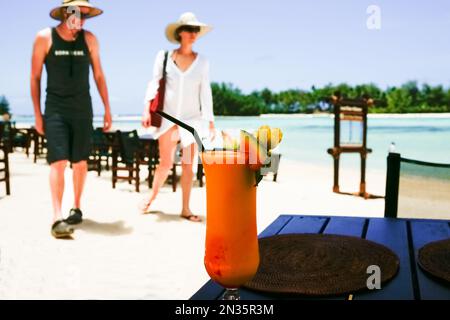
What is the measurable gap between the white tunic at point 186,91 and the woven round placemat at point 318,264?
282cm

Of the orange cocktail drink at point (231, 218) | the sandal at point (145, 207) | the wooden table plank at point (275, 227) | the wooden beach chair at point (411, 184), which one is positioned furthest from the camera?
the sandal at point (145, 207)

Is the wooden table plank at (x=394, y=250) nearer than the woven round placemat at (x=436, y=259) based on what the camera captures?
Yes

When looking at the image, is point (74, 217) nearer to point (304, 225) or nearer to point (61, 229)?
point (61, 229)

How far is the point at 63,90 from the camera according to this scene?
3850mm

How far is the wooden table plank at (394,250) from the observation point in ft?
3.23

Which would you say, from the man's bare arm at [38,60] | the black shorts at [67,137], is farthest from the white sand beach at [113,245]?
the man's bare arm at [38,60]

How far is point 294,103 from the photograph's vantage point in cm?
7812

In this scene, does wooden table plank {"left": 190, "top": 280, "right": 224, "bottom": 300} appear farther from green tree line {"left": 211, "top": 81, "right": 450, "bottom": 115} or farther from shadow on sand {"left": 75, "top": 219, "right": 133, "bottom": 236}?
green tree line {"left": 211, "top": 81, "right": 450, "bottom": 115}

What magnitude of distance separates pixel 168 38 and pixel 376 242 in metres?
3.26

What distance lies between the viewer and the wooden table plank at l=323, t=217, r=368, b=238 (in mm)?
1561

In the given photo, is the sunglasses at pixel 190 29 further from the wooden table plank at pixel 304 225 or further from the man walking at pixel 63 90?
the wooden table plank at pixel 304 225

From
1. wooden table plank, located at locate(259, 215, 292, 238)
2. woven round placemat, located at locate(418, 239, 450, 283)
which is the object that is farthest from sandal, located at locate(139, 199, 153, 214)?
woven round placemat, located at locate(418, 239, 450, 283)

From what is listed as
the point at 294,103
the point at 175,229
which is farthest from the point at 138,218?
the point at 294,103
